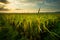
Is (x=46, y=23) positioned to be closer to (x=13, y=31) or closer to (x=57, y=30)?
(x=57, y=30)

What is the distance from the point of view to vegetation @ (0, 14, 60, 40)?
1828mm

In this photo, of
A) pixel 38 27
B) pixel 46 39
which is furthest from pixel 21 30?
pixel 46 39

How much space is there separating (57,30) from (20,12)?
514mm

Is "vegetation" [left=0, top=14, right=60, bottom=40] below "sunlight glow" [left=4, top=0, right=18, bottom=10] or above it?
below

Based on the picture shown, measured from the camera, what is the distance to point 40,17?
1.88 metres

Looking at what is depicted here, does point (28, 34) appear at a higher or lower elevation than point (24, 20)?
lower

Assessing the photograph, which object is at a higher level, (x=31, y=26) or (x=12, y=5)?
(x=12, y=5)

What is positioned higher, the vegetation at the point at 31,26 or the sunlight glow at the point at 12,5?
the sunlight glow at the point at 12,5

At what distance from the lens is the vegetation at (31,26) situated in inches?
72.0

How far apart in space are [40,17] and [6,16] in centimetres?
42

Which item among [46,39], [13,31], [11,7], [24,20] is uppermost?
[11,7]

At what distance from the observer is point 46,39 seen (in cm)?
185

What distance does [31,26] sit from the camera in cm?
186

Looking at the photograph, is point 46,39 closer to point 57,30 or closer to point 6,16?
point 57,30
